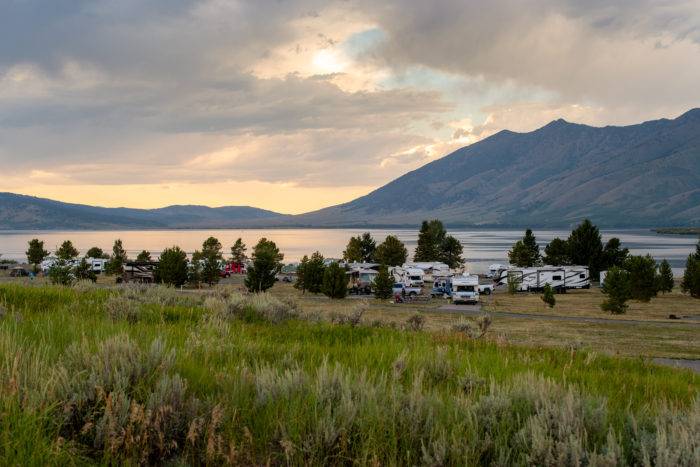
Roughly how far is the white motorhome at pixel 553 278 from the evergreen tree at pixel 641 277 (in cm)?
1476

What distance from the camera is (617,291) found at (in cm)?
4659

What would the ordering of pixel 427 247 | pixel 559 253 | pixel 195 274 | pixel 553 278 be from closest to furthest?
pixel 195 274 < pixel 553 278 < pixel 559 253 < pixel 427 247

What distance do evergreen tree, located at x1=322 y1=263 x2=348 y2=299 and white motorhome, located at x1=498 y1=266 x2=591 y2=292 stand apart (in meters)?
25.1

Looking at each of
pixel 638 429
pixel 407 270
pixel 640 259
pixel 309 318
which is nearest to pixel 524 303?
pixel 640 259

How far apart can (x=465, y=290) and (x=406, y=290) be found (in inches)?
361

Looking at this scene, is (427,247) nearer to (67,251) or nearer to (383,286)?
(383,286)

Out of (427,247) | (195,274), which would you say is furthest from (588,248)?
(195,274)

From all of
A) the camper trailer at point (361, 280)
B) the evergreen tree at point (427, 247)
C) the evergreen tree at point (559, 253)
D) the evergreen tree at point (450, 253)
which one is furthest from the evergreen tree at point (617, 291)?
the evergreen tree at point (450, 253)

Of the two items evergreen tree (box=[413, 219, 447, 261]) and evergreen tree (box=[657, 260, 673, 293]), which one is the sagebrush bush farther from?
evergreen tree (box=[413, 219, 447, 261])

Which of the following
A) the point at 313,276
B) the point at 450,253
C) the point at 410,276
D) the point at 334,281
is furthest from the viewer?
the point at 450,253

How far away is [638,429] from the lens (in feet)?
14.2

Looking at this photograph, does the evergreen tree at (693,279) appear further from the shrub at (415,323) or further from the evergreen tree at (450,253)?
the shrub at (415,323)

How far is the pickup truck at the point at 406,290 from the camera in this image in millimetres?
63294

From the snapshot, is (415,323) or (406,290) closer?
(415,323)
